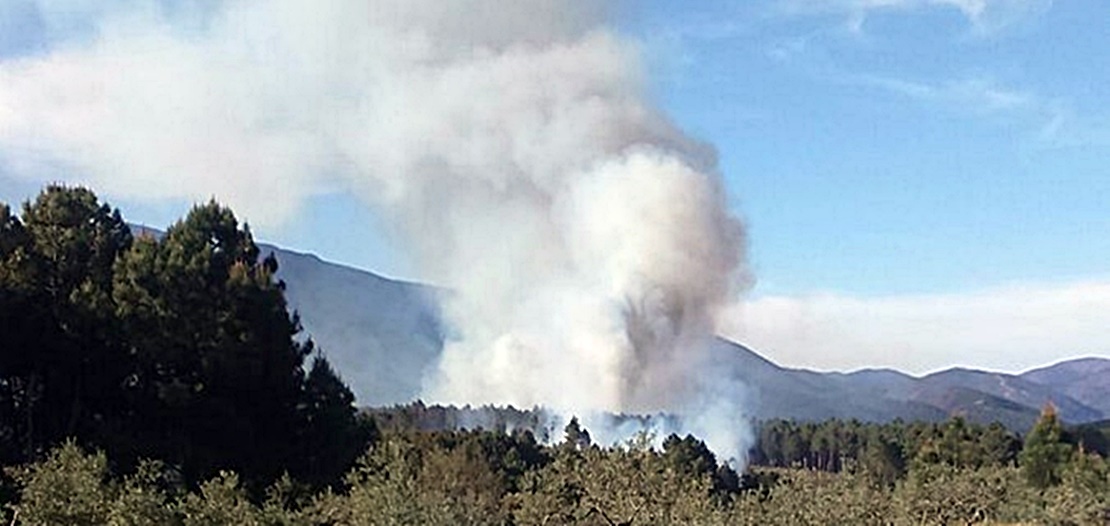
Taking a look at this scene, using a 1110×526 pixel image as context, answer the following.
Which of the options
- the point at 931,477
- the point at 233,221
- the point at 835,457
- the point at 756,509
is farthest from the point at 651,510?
the point at 835,457

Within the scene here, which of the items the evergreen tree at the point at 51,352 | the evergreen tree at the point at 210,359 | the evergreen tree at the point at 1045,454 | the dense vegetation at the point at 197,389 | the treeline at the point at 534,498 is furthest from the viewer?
the evergreen tree at the point at 1045,454

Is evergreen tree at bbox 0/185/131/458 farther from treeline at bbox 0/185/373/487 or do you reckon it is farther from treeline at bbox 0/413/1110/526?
treeline at bbox 0/413/1110/526

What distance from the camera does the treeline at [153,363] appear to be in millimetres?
38781

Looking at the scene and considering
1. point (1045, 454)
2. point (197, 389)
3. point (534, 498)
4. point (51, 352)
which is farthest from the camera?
point (1045, 454)

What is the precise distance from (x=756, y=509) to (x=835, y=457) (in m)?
100

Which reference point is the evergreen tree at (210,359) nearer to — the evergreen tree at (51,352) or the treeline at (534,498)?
the evergreen tree at (51,352)

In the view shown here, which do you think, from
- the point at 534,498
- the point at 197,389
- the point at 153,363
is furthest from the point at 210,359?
the point at 534,498

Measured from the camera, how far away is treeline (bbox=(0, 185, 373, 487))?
3878cm

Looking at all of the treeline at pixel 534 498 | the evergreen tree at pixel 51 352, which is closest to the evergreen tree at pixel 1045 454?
the treeline at pixel 534 498

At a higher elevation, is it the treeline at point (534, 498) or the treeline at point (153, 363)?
the treeline at point (153, 363)

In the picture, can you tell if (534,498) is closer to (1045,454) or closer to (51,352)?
(51,352)

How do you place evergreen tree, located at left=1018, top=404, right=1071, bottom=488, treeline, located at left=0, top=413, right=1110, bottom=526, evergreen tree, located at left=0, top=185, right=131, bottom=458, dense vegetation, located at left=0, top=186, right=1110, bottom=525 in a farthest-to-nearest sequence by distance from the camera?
evergreen tree, located at left=1018, top=404, right=1071, bottom=488, evergreen tree, located at left=0, top=185, right=131, bottom=458, dense vegetation, located at left=0, top=186, right=1110, bottom=525, treeline, located at left=0, top=413, right=1110, bottom=526

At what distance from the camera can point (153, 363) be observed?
132 feet

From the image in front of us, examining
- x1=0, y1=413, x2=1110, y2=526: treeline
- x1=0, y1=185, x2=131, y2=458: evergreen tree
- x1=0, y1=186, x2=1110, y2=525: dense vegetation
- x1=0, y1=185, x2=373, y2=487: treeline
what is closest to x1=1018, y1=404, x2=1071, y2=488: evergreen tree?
x1=0, y1=186, x2=1110, y2=525: dense vegetation
